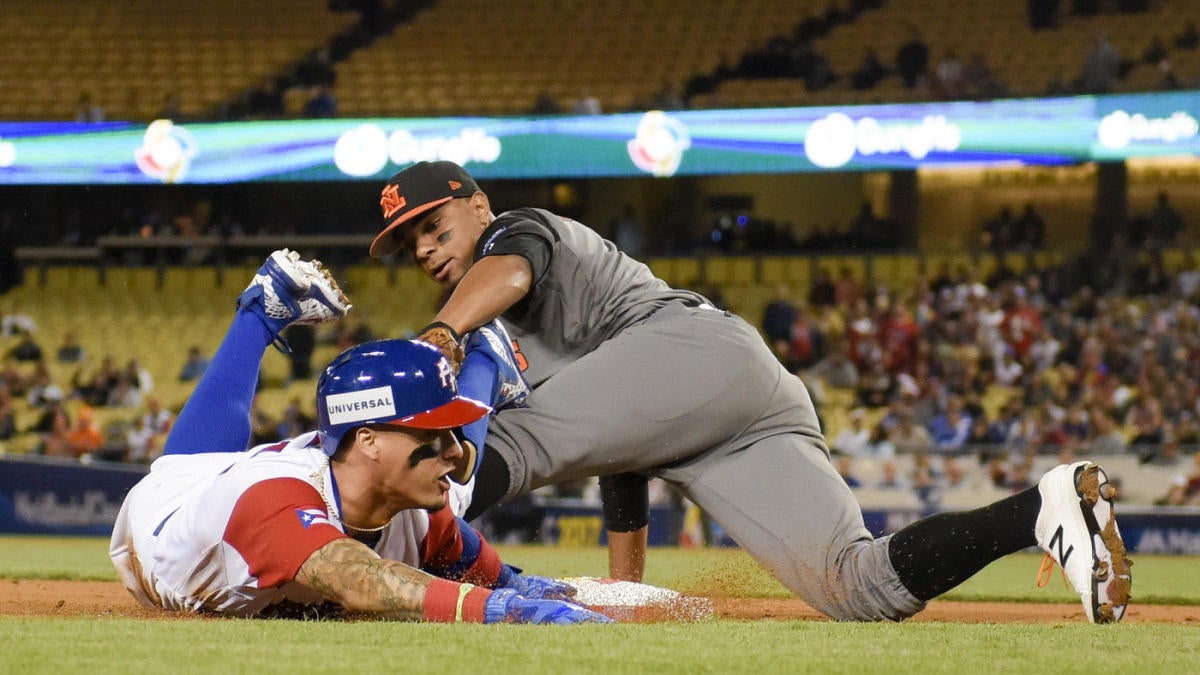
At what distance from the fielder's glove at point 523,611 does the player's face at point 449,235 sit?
1488mm

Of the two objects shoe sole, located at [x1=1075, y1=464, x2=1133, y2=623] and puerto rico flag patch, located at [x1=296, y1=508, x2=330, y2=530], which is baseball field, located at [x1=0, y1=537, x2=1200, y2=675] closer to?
shoe sole, located at [x1=1075, y1=464, x2=1133, y2=623]

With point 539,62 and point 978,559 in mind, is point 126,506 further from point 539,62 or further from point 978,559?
point 539,62

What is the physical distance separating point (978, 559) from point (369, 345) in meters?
1.84

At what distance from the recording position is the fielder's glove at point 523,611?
12.4 ft

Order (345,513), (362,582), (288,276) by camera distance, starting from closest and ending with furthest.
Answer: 1. (362,582)
2. (345,513)
3. (288,276)

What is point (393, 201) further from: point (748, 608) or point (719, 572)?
point (748, 608)

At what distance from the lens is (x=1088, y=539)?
405 cm

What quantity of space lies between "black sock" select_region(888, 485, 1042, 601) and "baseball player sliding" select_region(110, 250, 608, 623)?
3.36 feet

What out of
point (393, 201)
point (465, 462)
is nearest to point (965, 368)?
point (393, 201)

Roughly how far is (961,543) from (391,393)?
66.5 inches

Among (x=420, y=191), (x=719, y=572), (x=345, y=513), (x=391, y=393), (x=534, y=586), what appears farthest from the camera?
(x=719, y=572)

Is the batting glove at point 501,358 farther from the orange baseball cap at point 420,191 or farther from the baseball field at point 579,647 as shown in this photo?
the baseball field at point 579,647

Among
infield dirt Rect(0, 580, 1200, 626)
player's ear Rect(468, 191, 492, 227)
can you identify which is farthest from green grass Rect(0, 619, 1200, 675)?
player's ear Rect(468, 191, 492, 227)

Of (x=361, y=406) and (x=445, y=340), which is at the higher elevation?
(x=445, y=340)
